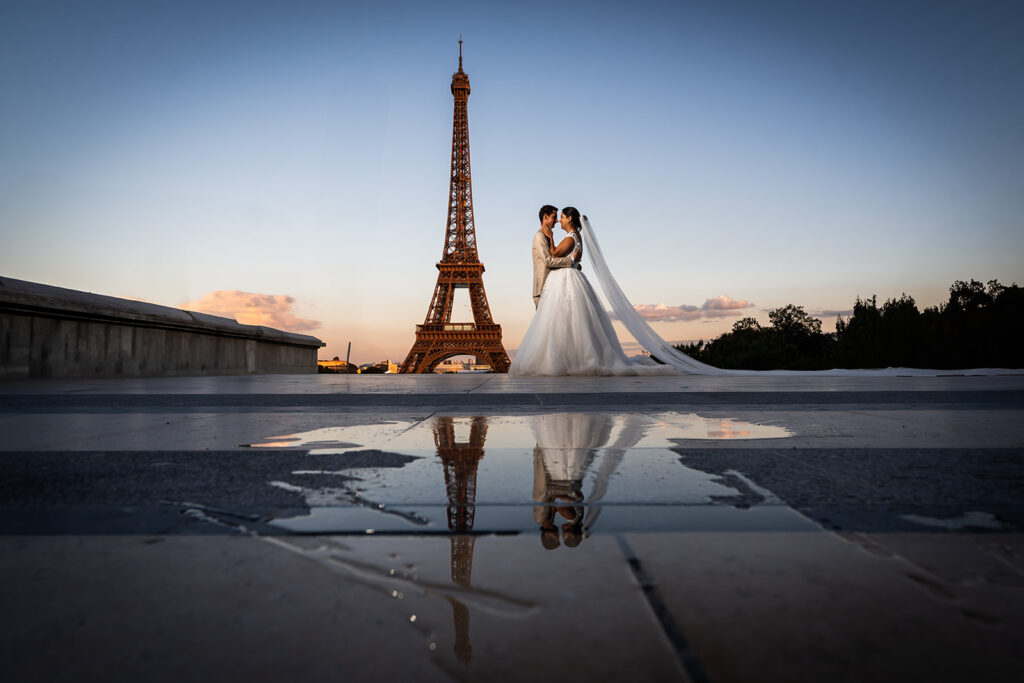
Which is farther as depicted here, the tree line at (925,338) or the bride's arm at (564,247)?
the tree line at (925,338)

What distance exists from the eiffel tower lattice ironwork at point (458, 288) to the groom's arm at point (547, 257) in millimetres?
23024

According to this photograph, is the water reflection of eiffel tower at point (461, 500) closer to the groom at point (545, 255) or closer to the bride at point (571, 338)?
the bride at point (571, 338)

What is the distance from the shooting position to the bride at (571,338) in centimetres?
849

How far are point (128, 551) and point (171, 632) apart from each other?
1.02ft

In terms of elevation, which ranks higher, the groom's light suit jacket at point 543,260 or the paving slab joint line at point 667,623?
the groom's light suit jacket at point 543,260

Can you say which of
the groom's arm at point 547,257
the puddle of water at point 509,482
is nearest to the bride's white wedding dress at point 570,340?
the groom's arm at point 547,257

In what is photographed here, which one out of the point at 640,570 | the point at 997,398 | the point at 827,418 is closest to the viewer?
the point at 640,570

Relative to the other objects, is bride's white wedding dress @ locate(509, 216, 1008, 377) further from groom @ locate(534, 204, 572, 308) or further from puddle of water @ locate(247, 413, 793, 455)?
puddle of water @ locate(247, 413, 793, 455)

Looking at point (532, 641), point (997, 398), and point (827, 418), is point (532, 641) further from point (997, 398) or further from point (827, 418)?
point (997, 398)

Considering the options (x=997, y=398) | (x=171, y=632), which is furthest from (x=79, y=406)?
(x=997, y=398)

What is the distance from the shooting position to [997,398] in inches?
152

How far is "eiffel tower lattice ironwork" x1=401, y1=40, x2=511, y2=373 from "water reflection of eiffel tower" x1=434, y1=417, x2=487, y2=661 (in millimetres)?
29863

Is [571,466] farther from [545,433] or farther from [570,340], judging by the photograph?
[570,340]

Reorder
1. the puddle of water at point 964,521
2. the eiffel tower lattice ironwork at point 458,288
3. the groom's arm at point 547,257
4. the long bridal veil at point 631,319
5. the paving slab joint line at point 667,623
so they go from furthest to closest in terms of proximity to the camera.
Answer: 1. the eiffel tower lattice ironwork at point 458,288
2. the long bridal veil at point 631,319
3. the groom's arm at point 547,257
4. the puddle of water at point 964,521
5. the paving slab joint line at point 667,623
